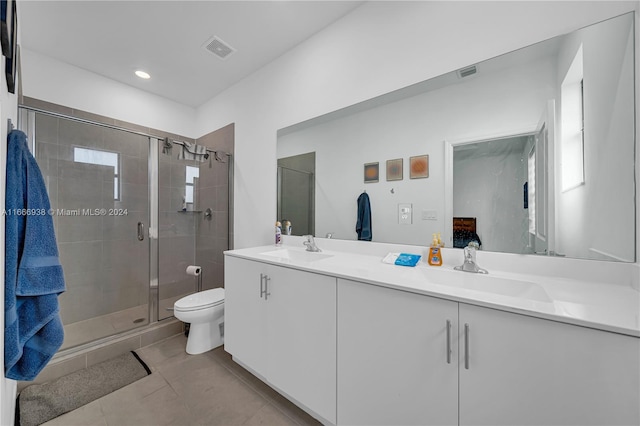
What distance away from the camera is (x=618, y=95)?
3.08ft

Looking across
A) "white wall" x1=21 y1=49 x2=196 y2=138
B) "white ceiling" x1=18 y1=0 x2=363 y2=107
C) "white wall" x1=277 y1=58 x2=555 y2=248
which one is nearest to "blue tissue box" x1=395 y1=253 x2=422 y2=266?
"white wall" x1=277 y1=58 x2=555 y2=248

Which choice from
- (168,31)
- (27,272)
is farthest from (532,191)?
(168,31)

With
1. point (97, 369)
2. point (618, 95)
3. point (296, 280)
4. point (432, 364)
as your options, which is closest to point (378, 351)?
point (432, 364)

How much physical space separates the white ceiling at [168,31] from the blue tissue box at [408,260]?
5.51 feet

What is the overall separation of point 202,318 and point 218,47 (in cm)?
221

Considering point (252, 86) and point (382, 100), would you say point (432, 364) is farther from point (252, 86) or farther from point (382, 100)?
point (252, 86)

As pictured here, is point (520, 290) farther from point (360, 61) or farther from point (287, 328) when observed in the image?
point (360, 61)

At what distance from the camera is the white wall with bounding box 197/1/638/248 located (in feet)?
3.67

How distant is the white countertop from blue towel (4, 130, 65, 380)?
34.2 inches

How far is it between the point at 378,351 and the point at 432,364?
0.21 meters

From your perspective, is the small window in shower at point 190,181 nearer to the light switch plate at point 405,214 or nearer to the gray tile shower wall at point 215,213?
the gray tile shower wall at point 215,213

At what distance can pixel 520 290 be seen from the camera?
99cm

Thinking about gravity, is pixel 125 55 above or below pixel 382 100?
above

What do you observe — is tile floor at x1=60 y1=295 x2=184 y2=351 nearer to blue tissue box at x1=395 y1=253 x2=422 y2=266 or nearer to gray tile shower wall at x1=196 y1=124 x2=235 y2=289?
gray tile shower wall at x1=196 y1=124 x2=235 y2=289
